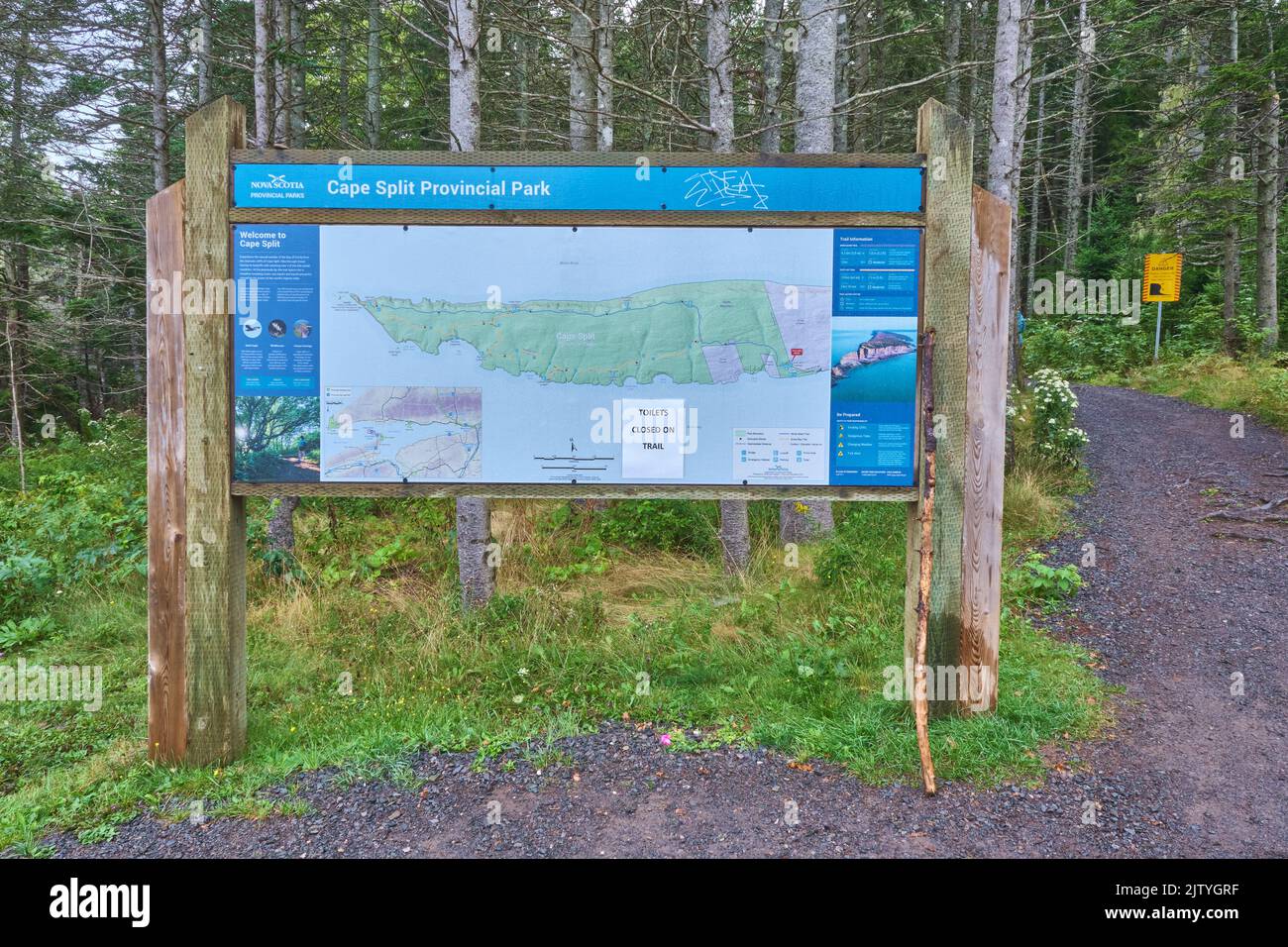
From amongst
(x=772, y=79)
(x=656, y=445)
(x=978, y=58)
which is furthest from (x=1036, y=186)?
(x=656, y=445)

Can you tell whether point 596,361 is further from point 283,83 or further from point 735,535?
point 283,83

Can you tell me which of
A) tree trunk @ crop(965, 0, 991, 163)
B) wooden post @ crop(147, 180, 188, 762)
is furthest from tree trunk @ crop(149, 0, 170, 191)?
tree trunk @ crop(965, 0, 991, 163)

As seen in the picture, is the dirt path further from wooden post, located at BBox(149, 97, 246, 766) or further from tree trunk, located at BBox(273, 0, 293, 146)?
tree trunk, located at BBox(273, 0, 293, 146)

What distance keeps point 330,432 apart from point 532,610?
87.9 inches

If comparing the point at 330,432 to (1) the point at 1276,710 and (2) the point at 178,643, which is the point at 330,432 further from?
(1) the point at 1276,710

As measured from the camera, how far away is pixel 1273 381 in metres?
13.1

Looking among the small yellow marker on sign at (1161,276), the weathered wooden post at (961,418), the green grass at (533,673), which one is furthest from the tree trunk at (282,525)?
the small yellow marker on sign at (1161,276)

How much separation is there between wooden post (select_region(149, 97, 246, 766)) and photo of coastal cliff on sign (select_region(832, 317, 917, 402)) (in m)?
A: 3.13

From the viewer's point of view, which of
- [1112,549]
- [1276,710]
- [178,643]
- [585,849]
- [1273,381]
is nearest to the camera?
[585,849]

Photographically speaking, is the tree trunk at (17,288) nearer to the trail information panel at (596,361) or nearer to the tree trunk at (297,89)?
the tree trunk at (297,89)

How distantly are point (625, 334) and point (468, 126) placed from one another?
3385mm

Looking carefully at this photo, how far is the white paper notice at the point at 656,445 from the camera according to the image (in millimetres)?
4016

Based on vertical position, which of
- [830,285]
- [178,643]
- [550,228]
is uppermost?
[550,228]

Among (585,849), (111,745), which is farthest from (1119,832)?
(111,745)
